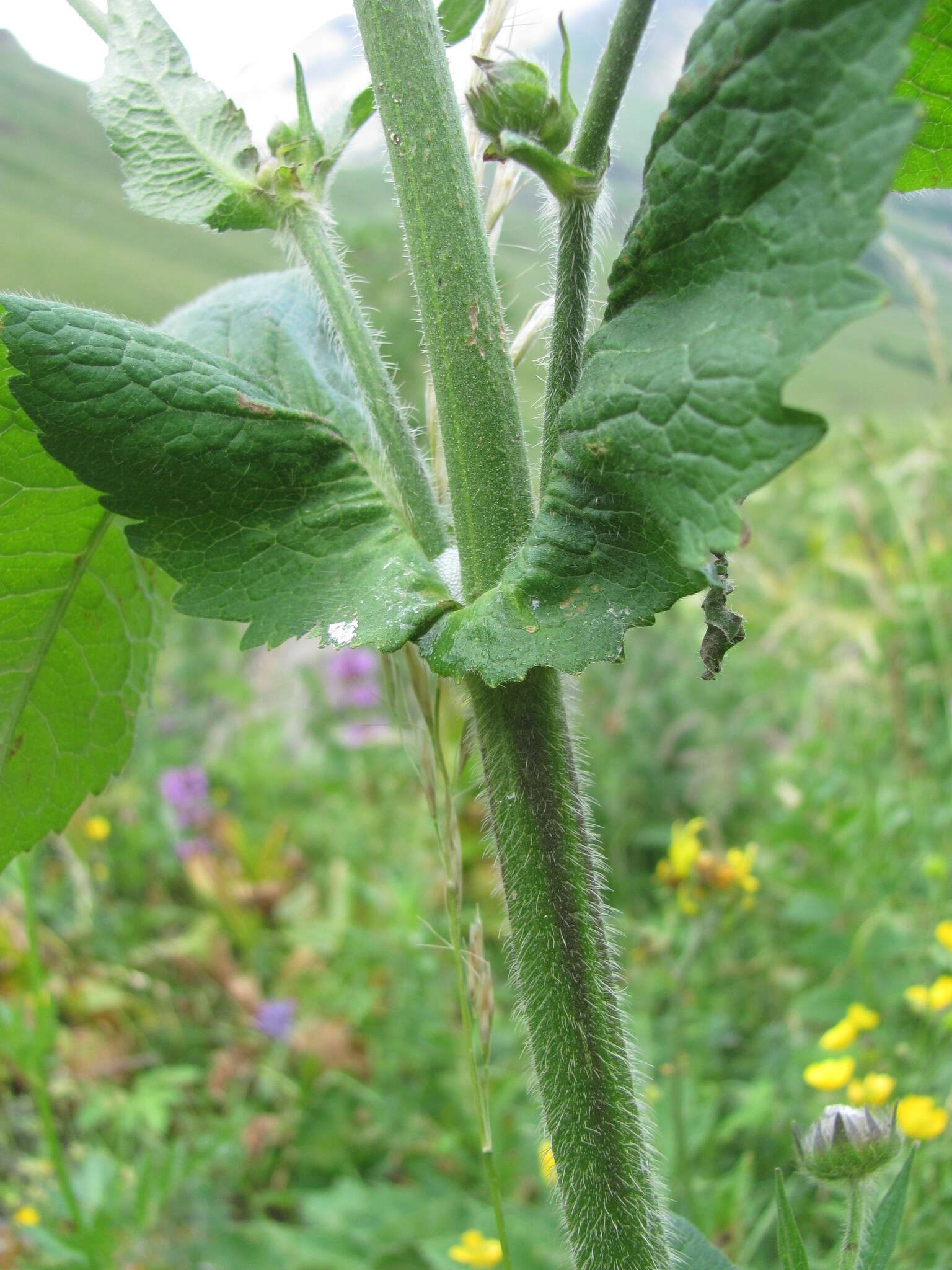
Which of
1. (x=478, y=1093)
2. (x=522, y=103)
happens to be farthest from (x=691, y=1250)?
(x=522, y=103)

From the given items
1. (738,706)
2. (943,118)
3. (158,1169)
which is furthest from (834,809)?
(943,118)

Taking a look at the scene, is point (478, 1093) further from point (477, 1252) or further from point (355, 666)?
point (355, 666)

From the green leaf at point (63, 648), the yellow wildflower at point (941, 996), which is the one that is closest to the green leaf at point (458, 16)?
the green leaf at point (63, 648)

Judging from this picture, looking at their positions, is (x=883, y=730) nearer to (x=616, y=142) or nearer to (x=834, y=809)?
(x=834, y=809)

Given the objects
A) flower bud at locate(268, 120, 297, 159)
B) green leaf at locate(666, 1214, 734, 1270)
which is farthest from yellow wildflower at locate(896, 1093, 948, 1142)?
flower bud at locate(268, 120, 297, 159)

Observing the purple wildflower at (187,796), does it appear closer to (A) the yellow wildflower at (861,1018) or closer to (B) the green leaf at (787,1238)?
(A) the yellow wildflower at (861,1018)
